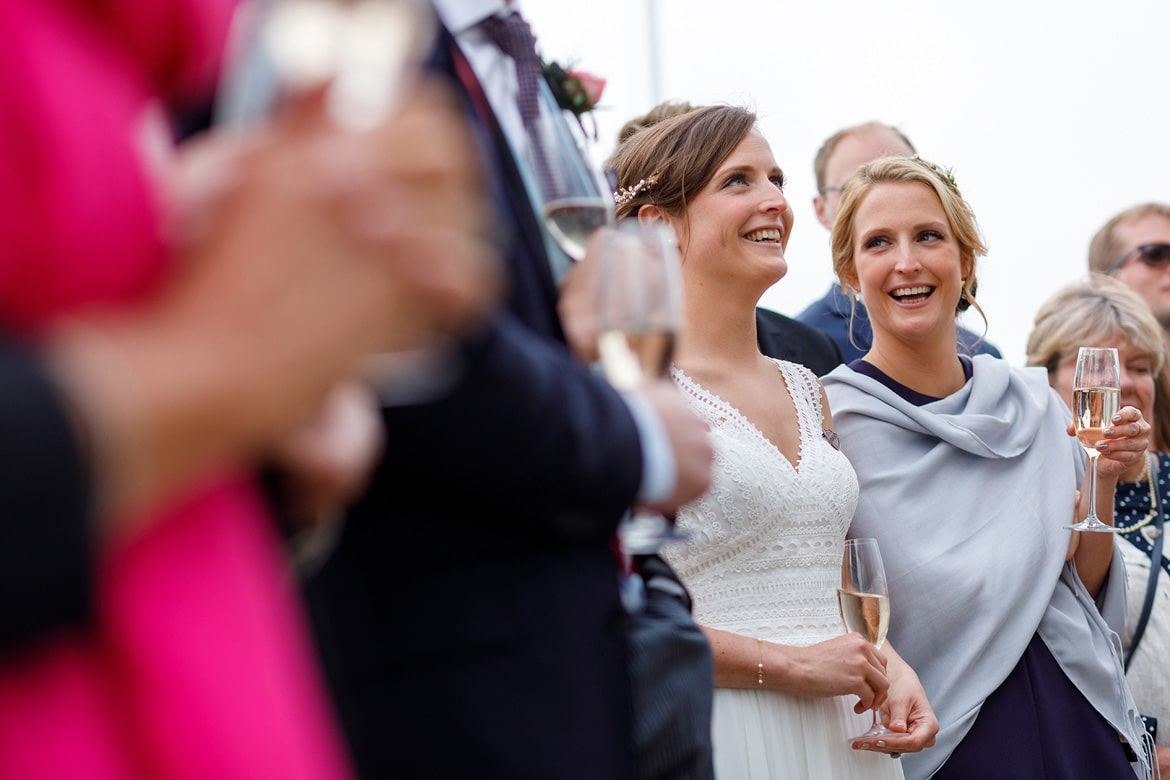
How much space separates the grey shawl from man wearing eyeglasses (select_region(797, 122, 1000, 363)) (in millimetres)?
899

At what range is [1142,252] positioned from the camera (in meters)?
5.37

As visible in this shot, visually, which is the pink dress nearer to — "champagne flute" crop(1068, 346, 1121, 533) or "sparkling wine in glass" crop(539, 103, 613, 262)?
"sparkling wine in glass" crop(539, 103, 613, 262)

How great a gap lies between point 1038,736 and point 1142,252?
3184 millimetres

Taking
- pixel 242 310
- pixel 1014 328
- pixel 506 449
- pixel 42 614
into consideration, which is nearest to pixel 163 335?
pixel 242 310

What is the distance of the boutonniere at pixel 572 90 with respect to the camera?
154 cm

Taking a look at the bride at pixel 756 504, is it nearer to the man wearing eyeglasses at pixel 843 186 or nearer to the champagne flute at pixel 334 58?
the man wearing eyeglasses at pixel 843 186

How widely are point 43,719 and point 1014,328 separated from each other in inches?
238

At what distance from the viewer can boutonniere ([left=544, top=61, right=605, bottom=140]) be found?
154cm

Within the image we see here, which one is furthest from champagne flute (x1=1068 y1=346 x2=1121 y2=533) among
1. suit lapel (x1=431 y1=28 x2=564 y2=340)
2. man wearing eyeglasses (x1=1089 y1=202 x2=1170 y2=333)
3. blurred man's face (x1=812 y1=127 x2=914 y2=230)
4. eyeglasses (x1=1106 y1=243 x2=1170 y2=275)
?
eyeglasses (x1=1106 y1=243 x2=1170 y2=275)

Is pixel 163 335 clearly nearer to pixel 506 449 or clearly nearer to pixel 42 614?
pixel 42 614

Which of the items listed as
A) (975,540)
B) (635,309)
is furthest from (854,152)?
(635,309)

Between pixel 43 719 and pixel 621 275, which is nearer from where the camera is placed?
pixel 43 719

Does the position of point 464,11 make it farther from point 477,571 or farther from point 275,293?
point 275,293

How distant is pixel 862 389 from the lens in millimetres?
3260
